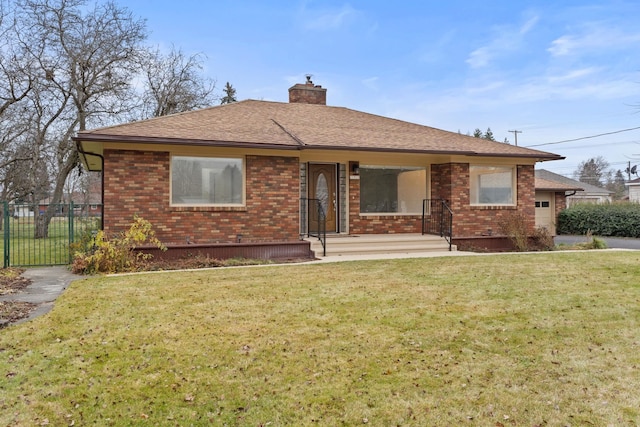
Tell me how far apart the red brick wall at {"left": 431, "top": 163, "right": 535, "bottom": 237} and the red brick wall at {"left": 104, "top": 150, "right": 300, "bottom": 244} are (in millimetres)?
4561

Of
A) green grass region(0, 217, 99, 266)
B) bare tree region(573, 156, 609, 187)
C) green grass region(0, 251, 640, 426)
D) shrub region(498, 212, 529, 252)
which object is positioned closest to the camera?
green grass region(0, 251, 640, 426)

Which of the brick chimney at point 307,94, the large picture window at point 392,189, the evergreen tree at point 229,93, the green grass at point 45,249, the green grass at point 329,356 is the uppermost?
the evergreen tree at point 229,93

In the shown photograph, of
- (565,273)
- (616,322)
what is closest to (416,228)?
(565,273)

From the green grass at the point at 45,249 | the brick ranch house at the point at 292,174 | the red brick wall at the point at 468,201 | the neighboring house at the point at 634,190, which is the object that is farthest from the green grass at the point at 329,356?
the neighboring house at the point at 634,190

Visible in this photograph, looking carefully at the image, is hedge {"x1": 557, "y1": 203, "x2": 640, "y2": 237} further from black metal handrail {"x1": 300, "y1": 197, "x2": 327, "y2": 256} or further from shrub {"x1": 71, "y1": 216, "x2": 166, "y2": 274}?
shrub {"x1": 71, "y1": 216, "x2": 166, "y2": 274}

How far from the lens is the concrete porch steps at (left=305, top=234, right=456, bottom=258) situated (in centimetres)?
1130

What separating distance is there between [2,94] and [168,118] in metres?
13.7

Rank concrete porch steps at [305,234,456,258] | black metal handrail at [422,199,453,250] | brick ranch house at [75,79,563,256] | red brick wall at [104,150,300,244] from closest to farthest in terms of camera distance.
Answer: red brick wall at [104,150,300,244] → brick ranch house at [75,79,563,256] → concrete porch steps at [305,234,456,258] → black metal handrail at [422,199,453,250]

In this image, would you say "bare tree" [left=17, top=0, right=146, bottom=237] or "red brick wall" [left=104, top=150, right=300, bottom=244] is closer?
"red brick wall" [left=104, top=150, right=300, bottom=244]

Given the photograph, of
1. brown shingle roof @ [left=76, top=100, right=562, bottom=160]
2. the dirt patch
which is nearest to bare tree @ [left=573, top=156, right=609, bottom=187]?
brown shingle roof @ [left=76, top=100, right=562, bottom=160]

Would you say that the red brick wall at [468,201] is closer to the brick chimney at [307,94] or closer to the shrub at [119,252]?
the brick chimney at [307,94]

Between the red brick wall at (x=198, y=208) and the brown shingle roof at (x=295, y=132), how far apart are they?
55cm

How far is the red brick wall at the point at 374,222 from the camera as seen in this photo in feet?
42.6

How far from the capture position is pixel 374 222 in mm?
13219
